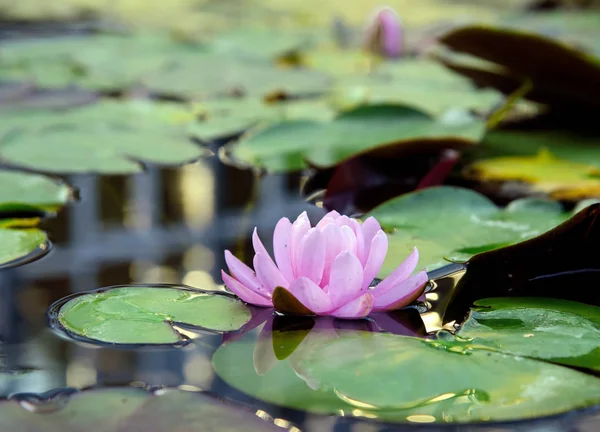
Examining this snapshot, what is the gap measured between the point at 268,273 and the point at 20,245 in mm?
539

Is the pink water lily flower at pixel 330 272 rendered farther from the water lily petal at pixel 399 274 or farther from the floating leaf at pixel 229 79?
the floating leaf at pixel 229 79

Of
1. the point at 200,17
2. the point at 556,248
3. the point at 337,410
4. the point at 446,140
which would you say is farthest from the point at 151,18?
the point at 337,410

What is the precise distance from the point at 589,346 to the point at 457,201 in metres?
0.56

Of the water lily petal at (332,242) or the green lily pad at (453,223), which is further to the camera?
the green lily pad at (453,223)

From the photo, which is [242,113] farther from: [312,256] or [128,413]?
[128,413]

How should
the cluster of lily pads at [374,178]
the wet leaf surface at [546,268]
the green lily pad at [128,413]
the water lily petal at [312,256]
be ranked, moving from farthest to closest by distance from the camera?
1. the wet leaf surface at [546,268]
2. the water lily petal at [312,256]
3. the cluster of lily pads at [374,178]
4. the green lily pad at [128,413]

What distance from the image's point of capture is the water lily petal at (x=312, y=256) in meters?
0.94

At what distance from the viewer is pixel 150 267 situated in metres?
1.24

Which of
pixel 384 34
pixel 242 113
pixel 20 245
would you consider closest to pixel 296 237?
pixel 20 245

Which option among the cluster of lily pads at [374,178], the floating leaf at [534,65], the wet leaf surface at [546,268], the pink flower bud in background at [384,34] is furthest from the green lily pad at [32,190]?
the pink flower bud in background at [384,34]

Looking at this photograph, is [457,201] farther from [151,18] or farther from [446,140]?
[151,18]

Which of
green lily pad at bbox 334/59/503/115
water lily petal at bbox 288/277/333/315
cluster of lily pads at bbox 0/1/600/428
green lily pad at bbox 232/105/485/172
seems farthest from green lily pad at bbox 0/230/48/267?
green lily pad at bbox 334/59/503/115

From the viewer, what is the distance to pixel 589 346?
0.90 meters

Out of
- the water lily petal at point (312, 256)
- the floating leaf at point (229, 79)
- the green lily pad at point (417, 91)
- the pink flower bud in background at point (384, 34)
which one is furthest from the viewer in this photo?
the pink flower bud in background at point (384, 34)
